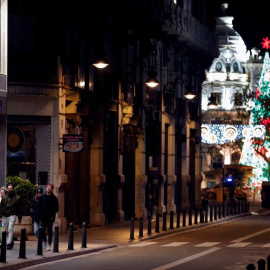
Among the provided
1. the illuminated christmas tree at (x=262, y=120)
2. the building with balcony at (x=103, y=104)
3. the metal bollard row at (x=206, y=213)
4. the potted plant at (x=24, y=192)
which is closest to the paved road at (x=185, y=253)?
the metal bollard row at (x=206, y=213)

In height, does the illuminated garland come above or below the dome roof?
below

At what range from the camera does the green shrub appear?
33381mm

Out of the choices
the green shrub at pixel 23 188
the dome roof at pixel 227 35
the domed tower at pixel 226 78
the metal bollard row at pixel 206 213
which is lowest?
the metal bollard row at pixel 206 213

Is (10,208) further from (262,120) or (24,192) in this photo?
(262,120)

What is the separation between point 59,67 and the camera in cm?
3644

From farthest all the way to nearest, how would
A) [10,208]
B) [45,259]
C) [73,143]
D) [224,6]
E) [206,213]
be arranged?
[224,6]
[206,213]
[73,143]
[10,208]
[45,259]

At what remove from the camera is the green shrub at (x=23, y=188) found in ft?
110

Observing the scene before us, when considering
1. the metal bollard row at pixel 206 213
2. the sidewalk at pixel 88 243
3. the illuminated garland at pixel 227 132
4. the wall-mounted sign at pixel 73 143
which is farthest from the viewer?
the illuminated garland at pixel 227 132

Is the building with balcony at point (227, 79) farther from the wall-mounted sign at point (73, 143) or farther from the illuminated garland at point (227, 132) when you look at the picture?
the wall-mounted sign at point (73, 143)

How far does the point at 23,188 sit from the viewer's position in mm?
33438

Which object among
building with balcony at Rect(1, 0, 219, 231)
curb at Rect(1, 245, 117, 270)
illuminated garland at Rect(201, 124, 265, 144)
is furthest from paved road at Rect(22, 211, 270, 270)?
illuminated garland at Rect(201, 124, 265, 144)

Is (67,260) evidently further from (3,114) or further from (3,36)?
(3,36)

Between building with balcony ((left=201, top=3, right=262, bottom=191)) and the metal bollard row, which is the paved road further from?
building with balcony ((left=201, top=3, right=262, bottom=191))

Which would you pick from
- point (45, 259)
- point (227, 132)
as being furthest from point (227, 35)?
point (45, 259)
